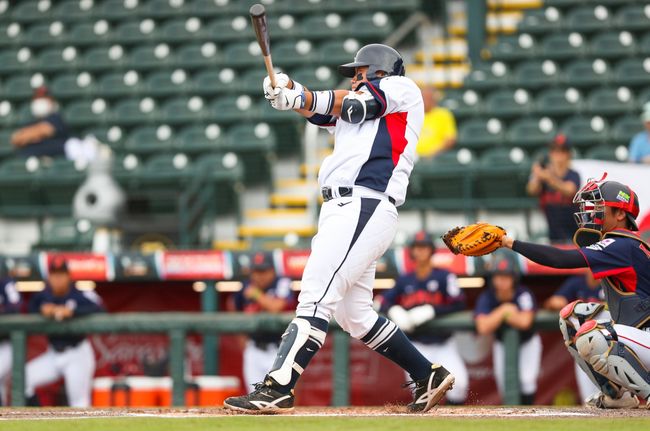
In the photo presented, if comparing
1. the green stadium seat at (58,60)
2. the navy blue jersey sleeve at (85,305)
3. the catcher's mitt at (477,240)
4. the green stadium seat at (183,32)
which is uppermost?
the green stadium seat at (183,32)

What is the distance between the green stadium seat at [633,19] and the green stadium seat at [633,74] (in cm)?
78

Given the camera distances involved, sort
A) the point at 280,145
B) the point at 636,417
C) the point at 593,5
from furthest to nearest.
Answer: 1. the point at 593,5
2. the point at 280,145
3. the point at 636,417

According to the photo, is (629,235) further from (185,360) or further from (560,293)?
(185,360)

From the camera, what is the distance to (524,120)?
11344mm

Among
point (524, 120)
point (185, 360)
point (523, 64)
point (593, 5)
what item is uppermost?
point (593, 5)

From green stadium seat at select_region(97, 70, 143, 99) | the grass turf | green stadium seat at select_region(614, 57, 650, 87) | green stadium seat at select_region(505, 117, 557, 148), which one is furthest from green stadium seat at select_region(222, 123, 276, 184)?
the grass turf

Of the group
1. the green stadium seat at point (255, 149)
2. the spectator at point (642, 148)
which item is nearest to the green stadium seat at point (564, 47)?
the green stadium seat at point (255, 149)

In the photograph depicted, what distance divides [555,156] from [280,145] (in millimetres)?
4085

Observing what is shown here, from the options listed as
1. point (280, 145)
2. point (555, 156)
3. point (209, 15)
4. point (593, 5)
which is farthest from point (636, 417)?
point (209, 15)

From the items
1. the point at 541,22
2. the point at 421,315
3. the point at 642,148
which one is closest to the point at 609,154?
the point at 642,148

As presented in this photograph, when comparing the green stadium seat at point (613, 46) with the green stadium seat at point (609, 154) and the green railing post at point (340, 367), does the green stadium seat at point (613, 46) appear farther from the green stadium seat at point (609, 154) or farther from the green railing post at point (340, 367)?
the green railing post at point (340, 367)

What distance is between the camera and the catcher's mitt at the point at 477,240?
5.08m

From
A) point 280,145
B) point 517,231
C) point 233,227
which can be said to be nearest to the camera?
point 517,231

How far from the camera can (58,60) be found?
558 inches
